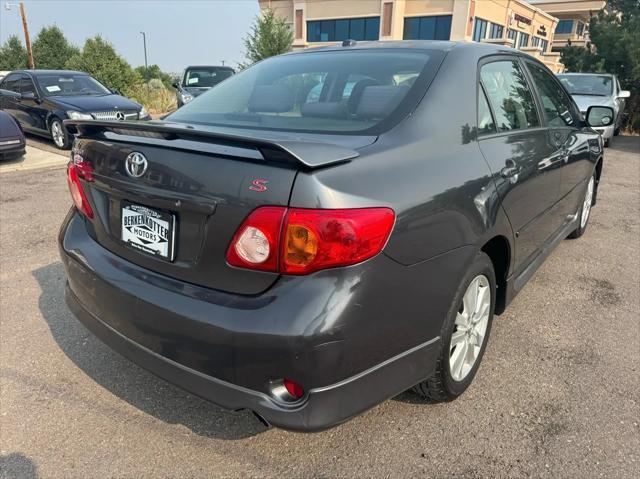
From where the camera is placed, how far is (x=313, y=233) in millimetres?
1640

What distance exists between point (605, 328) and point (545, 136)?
1.29 m

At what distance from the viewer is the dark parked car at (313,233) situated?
5.46 feet

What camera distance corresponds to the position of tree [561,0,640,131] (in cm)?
1530

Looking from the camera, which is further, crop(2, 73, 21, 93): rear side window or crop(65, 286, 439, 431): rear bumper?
crop(2, 73, 21, 93): rear side window

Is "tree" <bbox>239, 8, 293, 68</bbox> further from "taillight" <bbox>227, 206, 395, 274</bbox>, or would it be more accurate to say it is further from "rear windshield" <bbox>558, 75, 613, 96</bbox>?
"taillight" <bbox>227, 206, 395, 274</bbox>

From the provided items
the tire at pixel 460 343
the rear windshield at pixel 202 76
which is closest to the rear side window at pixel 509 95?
the tire at pixel 460 343

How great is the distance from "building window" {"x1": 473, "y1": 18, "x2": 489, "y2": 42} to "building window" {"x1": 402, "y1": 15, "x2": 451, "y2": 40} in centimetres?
243

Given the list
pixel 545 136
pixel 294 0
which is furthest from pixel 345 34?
pixel 545 136

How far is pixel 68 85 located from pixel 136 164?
10.2 meters

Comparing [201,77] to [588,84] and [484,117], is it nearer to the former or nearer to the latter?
[588,84]

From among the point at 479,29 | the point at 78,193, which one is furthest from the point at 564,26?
the point at 78,193

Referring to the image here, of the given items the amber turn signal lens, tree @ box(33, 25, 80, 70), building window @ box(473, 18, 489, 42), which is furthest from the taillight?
building window @ box(473, 18, 489, 42)

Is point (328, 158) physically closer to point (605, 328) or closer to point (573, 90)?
point (605, 328)

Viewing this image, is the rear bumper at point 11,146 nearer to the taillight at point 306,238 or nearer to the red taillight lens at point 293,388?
the taillight at point 306,238
